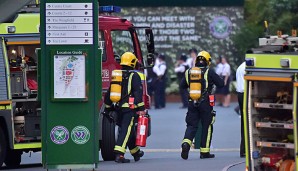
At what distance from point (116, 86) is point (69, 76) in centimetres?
316

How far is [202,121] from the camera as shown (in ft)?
63.5

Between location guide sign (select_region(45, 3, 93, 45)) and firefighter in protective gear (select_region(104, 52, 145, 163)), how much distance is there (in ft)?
10.7

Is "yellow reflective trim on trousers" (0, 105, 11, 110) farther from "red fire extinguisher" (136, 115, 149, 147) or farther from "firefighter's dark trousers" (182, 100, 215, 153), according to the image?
"firefighter's dark trousers" (182, 100, 215, 153)

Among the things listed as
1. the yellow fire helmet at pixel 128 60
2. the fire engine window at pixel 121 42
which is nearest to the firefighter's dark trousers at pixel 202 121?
the yellow fire helmet at pixel 128 60

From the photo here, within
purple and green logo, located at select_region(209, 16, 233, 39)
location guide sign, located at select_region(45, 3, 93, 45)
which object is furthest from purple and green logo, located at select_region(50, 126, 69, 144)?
purple and green logo, located at select_region(209, 16, 233, 39)

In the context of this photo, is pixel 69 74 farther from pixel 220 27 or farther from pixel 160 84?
pixel 220 27

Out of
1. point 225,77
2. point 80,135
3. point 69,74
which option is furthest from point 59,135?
point 225,77

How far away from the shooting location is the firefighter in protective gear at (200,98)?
750 inches

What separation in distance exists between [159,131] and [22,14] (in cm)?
1055

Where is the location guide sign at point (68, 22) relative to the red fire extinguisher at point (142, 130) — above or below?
above

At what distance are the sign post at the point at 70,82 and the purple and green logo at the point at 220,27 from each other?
2801 cm

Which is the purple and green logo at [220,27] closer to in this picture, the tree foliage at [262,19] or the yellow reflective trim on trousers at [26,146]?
the tree foliage at [262,19]

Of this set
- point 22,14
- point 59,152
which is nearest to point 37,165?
point 22,14

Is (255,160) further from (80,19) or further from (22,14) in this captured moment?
(22,14)
